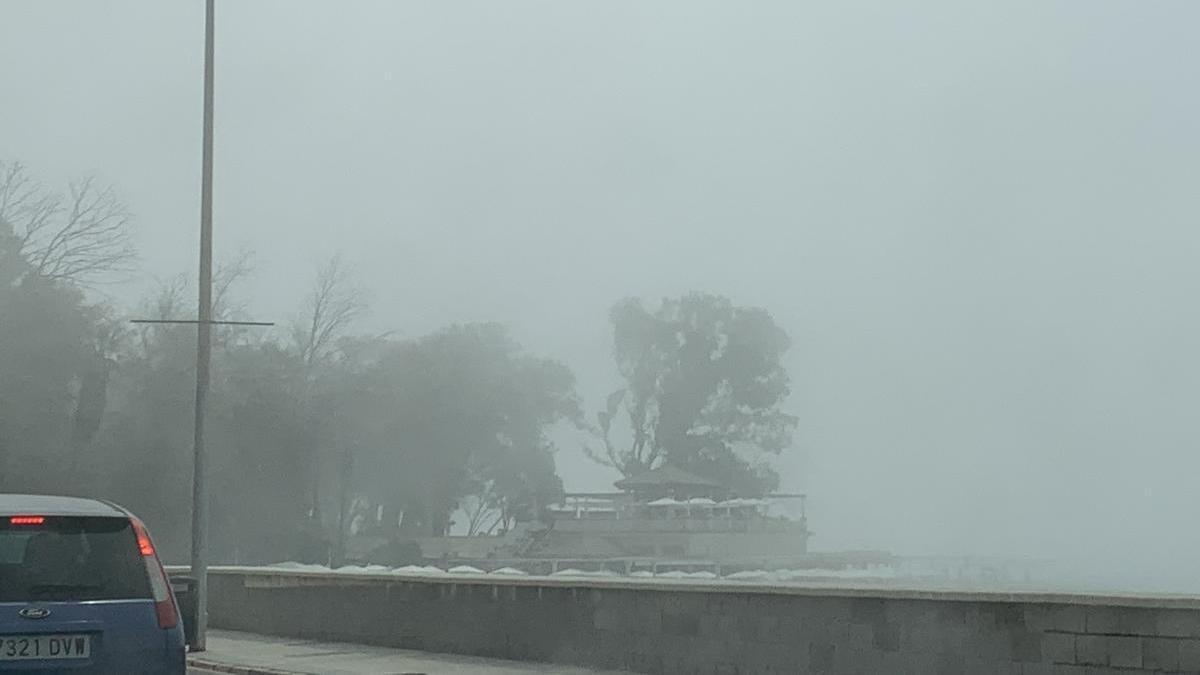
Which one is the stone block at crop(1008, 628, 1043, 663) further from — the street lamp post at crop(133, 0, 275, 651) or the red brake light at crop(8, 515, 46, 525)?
the street lamp post at crop(133, 0, 275, 651)

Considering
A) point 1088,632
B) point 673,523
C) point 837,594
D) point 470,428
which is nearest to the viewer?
point 1088,632

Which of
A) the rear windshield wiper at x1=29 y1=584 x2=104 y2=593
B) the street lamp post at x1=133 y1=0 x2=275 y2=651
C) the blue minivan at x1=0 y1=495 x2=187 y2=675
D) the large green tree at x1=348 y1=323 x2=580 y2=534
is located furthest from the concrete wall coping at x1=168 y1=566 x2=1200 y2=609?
the large green tree at x1=348 y1=323 x2=580 y2=534

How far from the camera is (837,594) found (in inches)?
522

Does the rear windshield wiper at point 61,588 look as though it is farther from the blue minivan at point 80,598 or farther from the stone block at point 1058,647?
A: the stone block at point 1058,647

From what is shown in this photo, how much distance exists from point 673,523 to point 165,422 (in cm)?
2111

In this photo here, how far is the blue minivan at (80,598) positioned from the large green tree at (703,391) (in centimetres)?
2489

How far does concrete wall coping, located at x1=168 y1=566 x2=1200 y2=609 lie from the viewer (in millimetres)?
10812

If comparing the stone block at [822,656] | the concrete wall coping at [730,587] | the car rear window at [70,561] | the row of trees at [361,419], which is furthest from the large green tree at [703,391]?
the car rear window at [70,561]

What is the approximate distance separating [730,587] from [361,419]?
921 inches

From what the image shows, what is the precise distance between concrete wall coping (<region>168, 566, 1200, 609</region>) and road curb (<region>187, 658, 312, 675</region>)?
2.68 metres

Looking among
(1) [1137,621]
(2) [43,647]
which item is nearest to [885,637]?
(1) [1137,621]

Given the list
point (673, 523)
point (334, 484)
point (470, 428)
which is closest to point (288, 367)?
point (334, 484)

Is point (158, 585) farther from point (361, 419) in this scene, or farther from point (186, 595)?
point (361, 419)

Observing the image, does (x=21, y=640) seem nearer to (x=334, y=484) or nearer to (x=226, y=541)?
(x=334, y=484)
